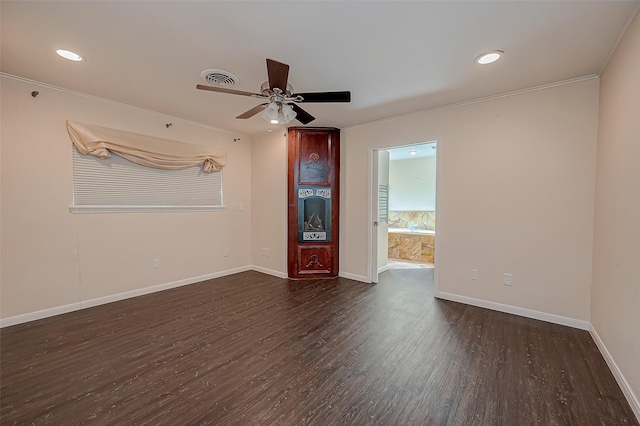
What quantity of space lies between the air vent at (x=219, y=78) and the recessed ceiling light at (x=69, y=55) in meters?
0.99

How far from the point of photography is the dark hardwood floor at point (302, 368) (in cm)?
160

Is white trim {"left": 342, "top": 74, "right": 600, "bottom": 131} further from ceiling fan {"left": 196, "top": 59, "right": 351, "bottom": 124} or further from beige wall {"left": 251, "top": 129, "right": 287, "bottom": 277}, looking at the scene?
ceiling fan {"left": 196, "top": 59, "right": 351, "bottom": 124}

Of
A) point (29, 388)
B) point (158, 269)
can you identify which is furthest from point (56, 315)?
point (29, 388)

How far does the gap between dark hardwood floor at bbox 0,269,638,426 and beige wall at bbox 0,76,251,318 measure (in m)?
0.35

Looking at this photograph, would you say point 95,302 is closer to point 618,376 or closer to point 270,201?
point 270,201

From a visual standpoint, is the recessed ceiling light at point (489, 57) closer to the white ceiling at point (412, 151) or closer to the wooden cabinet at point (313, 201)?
the wooden cabinet at point (313, 201)

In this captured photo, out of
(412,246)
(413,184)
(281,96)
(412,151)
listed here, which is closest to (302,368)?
(281,96)

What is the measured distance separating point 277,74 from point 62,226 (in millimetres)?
3008

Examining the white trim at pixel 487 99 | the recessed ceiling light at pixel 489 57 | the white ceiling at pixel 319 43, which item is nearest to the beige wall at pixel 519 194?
the white trim at pixel 487 99

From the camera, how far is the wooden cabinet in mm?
4375

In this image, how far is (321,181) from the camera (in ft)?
14.5

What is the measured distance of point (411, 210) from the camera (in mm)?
7145

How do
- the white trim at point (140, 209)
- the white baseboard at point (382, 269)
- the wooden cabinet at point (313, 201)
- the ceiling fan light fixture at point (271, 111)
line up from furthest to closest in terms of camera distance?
the white baseboard at point (382, 269)
the wooden cabinet at point (313, 201)
the white trim at point (140, 209)
the ceiling fan light fixture at point (271, 111)

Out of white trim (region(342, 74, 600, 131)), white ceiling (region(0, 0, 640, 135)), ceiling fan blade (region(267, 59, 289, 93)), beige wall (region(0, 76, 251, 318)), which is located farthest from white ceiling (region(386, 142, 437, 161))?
beige wall (region(0, 76, 251, 318))
